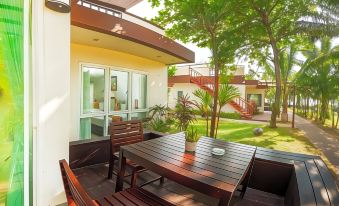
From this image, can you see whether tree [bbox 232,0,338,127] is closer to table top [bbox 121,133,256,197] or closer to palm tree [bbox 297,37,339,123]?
palm tree [bbox 297,37,339,123]

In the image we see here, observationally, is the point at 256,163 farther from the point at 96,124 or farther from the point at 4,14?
the point at 96,124

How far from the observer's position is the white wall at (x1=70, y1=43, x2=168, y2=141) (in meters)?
5.81

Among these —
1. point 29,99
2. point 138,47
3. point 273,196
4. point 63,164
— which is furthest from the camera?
point 138,47

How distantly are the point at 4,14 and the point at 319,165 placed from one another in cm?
403

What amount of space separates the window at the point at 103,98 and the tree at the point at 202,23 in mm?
2369

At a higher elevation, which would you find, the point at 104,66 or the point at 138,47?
the point at 138,47

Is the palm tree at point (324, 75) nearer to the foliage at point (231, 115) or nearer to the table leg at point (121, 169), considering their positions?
the foliage at point (231, 115)

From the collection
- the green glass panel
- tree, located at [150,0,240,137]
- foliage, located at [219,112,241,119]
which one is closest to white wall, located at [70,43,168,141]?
tree, located at [150,0,240,137]

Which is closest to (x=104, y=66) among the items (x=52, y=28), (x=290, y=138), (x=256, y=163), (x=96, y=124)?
(x=96, y=124)

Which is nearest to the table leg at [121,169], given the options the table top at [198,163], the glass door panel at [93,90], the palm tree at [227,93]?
the table top at [198,163]

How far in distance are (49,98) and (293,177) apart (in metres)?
3.21

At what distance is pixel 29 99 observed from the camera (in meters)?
2.12

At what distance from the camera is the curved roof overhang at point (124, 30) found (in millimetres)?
4281

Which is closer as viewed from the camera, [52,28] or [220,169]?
[220,169]
